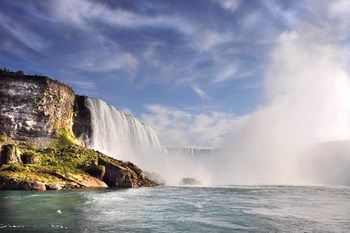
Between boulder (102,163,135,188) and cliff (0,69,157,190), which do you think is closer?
cliff (0,69,157,190)

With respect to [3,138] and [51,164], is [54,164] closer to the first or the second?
[51,164]

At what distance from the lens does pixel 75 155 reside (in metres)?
93.6

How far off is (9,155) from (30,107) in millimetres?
31194

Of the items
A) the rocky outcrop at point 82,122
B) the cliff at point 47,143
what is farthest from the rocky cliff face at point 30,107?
the rocky outcrop at point 82,122

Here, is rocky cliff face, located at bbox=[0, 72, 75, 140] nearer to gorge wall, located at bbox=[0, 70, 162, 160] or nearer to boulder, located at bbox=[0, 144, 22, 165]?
gorge wall, located at bbox=[0, 70, 162, 160]

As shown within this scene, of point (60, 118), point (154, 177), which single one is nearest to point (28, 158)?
point (154, 177)

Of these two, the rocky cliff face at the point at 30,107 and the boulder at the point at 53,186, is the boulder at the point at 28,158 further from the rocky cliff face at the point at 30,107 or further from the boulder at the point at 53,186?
the rocky cliff face at the point at 30,107

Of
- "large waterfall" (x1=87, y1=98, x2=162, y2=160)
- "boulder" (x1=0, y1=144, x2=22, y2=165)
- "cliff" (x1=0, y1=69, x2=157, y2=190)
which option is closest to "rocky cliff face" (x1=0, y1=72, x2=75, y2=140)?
"cliff" (x1=0, y1=69, x2=157, y2=190)

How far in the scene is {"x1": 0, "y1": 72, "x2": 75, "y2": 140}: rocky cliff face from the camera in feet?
333

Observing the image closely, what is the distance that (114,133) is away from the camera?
409 feet

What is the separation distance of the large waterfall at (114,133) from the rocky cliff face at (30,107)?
8541 millimetres

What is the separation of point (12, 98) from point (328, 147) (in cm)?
11298

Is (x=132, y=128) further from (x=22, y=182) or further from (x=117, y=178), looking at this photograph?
(x=22, y=182)

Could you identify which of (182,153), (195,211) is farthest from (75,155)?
(182,153)
